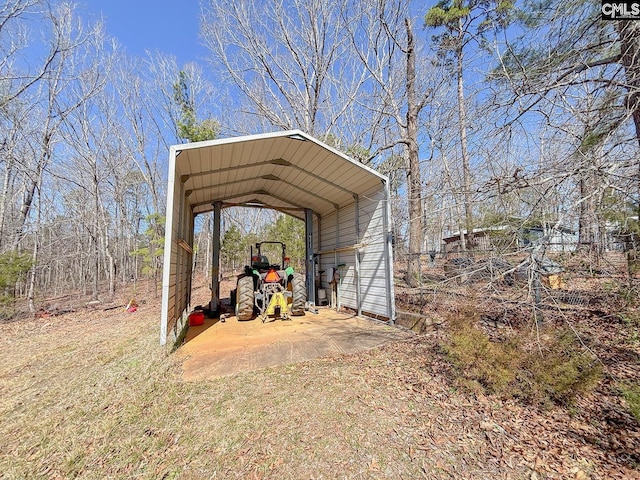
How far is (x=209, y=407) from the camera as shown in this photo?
2729 mm

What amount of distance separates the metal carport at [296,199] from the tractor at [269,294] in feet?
4.04

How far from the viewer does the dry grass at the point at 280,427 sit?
1.95 metres

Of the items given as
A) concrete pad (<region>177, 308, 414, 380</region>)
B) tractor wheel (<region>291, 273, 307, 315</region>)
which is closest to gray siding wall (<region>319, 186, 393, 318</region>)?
concrete pad (<region>177, 308, 414, 380</region>)

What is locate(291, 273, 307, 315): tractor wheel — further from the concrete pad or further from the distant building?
the distant building

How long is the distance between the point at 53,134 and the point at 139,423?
1209cm

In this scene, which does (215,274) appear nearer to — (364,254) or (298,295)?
(298,295)

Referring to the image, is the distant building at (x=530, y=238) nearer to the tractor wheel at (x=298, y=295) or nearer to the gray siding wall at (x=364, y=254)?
the gray siding wall at (x=364, y=254)

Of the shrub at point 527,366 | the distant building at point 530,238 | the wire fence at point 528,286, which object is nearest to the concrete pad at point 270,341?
the wire fence at point 528,286

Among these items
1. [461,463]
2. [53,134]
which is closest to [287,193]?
[461,463]

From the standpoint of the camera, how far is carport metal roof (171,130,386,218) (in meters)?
4.82

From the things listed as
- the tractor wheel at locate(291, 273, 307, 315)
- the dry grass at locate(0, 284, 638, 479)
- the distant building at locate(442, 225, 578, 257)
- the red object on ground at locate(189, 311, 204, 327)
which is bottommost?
the dry grass at locate(0, 284, 638, 479)

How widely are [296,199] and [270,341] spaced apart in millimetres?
4774

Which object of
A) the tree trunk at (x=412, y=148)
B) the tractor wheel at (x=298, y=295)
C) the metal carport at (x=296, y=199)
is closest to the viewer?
the metal carport at (x=296, y=199)

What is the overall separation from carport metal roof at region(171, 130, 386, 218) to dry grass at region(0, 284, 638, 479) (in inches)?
125
